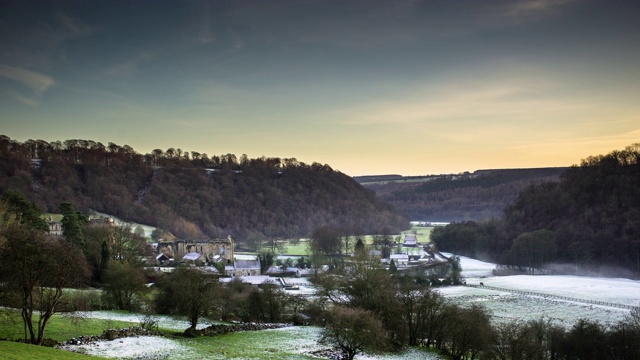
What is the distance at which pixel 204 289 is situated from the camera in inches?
1379

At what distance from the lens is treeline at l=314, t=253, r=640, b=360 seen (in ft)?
99.3

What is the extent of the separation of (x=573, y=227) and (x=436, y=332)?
98.8 metres

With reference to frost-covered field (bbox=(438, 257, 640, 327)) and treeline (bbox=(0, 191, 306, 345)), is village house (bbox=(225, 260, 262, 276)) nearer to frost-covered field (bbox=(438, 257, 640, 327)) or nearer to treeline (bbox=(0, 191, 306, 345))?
treeline (bbox=(0, 191, 306, 345))

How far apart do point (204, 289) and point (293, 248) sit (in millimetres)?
102449

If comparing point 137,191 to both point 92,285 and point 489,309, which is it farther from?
point 489,309

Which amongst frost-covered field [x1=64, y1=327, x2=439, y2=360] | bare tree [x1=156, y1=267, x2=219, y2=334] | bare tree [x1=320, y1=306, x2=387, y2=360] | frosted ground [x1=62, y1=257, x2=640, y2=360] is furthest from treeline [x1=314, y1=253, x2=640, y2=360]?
bare tree [x1=156, y1=267, x2=219, y2=334]

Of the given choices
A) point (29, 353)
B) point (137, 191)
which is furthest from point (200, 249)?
point (29, 353)

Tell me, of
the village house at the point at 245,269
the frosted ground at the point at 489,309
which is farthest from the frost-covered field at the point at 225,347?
the village house at the point at 245,269

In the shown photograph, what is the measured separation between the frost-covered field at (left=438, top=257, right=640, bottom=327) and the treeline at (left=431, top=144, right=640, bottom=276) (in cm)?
1808

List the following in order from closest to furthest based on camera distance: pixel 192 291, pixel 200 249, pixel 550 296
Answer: pixel 192 291, pixel 550 296, pixel 200 249

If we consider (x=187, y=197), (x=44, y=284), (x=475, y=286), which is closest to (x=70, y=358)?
(x=44, y=284)

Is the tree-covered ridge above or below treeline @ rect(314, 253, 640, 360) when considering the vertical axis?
above

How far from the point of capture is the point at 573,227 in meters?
123

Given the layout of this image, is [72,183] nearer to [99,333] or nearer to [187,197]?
[187,197]
